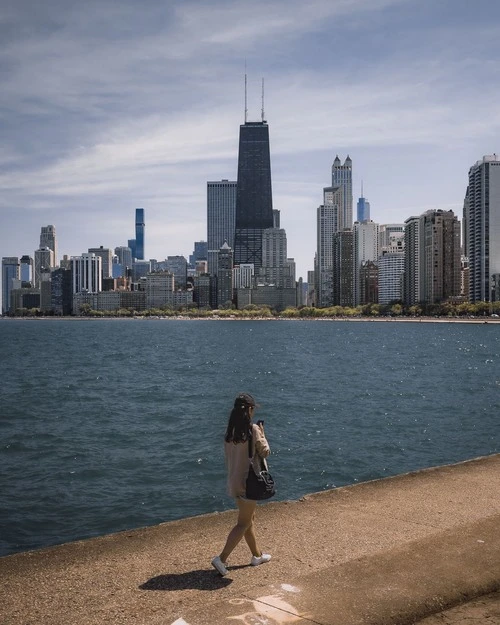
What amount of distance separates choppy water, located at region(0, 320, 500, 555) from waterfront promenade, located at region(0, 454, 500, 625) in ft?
18.8

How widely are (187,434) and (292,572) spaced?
17673 millimetres

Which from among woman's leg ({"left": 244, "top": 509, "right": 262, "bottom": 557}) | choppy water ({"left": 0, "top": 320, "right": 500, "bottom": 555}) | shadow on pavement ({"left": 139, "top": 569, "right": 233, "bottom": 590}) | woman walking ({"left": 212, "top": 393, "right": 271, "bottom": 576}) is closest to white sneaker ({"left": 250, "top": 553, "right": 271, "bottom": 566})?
woman's leg ({"left": 244, "top": 509, "right": 262, "bottom": 557})

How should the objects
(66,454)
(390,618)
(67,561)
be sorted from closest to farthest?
1. (390,618)
2. (67,561)
3. (66,454)

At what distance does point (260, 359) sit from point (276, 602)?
6005 centimetres

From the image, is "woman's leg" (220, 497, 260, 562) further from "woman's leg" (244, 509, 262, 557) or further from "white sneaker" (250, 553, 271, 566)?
"white sneaker" (250, 553, 271, 566)

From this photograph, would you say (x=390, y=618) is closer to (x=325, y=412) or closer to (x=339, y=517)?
(x=339, y=517)

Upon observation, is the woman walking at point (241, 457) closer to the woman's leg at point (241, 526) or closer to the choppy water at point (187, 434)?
the woman's leg at point (241, 526)

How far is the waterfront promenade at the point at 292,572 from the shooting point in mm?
6051

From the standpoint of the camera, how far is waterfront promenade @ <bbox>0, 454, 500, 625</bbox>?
6.05m

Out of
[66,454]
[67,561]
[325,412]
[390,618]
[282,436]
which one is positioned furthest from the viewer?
[325,412]

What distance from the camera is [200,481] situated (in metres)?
17.3

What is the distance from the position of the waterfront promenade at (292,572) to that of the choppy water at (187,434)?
5.73 meters

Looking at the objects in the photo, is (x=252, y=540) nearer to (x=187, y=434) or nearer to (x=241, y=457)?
(x=241, y=457)

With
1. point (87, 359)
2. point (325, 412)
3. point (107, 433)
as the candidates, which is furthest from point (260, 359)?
point (107, 433)
